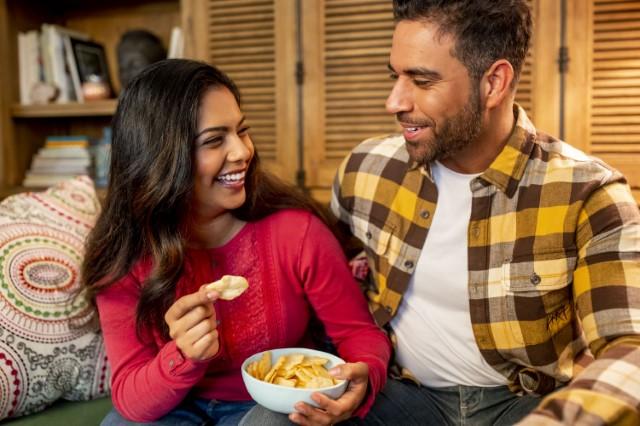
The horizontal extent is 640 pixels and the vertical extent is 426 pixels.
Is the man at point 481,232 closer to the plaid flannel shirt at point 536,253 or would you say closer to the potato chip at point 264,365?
the plaid flannel shirt at point 536,253

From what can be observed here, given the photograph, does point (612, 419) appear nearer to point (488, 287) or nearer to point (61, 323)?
point (488, 287)

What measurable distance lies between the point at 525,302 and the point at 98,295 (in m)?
0.91

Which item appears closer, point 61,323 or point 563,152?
point 563,152

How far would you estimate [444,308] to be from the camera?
4.49 feet

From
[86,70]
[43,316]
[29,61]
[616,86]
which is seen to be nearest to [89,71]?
[86,70]

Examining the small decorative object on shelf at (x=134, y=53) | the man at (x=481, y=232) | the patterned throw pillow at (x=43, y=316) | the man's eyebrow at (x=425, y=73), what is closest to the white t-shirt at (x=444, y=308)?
the man at (x=481, y=232)

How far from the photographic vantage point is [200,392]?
1391 mm

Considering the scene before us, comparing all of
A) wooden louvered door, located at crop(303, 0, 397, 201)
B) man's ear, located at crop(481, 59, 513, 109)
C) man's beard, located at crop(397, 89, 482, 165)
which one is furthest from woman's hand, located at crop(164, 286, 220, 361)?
wooden louvered door, located at crop(303, 0, 397, 201)

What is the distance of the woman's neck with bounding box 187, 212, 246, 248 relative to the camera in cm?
142

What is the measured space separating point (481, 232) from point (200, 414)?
0.72 metres

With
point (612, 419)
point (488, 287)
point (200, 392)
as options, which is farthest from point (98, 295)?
point (612, 419)

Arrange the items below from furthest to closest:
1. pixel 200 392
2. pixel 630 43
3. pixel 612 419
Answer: pixel 630 43 < pixel 200 392 < pixel 612 419

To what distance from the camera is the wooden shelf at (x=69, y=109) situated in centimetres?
235

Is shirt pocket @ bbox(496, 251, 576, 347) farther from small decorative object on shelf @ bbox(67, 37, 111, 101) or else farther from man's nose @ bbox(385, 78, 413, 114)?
small decorative object on shelf @ bbox(67, 37, 111, 101)
